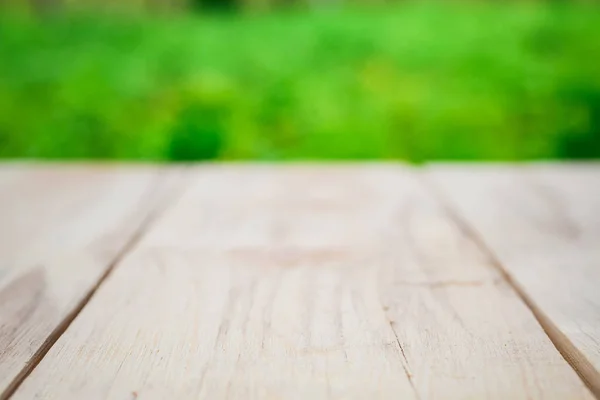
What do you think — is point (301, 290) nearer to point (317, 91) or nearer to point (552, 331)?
point (552, 331)

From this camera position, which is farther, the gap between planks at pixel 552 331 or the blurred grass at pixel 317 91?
the blurred grass at pixel 317 91

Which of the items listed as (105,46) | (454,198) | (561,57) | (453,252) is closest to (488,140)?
(561,57)

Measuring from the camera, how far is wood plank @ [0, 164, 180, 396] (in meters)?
0.48

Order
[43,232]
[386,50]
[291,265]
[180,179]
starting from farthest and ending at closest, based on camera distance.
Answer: [386,50] → [180,179] → [43,232] → [291,265]

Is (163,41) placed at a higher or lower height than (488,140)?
higher

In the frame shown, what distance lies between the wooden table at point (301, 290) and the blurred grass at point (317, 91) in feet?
3.36

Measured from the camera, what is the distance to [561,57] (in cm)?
261

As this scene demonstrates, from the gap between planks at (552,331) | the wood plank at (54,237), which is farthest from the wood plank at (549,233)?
the wood plank at (54,237)

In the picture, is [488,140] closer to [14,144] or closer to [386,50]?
[386,50]

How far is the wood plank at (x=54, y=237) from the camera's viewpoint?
479mm

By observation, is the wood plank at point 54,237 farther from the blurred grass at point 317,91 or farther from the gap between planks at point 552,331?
the blurred grass at point 317,91

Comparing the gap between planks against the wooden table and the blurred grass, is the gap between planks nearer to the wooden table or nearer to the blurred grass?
the wooden table

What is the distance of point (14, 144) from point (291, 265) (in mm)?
1694

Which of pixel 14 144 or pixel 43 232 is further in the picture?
pixel 14 144
